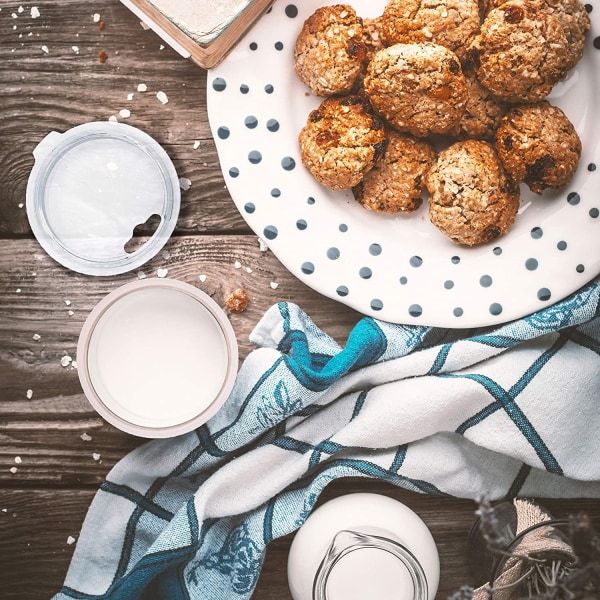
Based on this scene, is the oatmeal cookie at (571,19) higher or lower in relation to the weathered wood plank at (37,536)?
higher

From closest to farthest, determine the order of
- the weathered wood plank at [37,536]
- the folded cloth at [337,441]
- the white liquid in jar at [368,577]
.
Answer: the white liquid in jar at [368,577] → the folded cloth at [337,441] → the weathered wood plank at [37,536]

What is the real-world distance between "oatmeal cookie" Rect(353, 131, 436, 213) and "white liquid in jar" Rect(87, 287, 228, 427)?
0.32 metres

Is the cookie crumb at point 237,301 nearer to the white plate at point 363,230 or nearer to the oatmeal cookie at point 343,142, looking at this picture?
the white plate at point 363,230

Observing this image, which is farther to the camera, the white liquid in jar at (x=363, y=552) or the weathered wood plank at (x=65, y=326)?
the weathered wood plank at (x=65, y=326)

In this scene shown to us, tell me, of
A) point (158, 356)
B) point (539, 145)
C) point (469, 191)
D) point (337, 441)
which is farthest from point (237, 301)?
point (539, 145)

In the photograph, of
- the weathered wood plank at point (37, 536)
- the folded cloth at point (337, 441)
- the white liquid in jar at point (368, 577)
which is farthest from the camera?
the weathered wood plank at point (37, 536)

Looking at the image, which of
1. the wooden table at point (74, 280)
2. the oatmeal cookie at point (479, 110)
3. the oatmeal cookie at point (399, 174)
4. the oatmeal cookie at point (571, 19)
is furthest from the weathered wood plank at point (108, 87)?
the oatmeal cookie at point (571, 19)

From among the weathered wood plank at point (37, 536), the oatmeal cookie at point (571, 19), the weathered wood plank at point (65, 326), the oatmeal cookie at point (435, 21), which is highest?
the oatmeal cookie at point (571, 19)

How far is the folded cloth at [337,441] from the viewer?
1.10m

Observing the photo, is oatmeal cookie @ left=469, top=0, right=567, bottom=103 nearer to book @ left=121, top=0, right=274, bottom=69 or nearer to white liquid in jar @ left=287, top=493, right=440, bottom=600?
book @ left=121, top=0, right=274, bottom=69

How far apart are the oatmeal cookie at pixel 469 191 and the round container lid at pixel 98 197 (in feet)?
1.37

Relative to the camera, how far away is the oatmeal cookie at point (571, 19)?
1.02m

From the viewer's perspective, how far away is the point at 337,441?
1.12 meters

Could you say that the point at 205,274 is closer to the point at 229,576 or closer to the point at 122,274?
the point at 122,274
